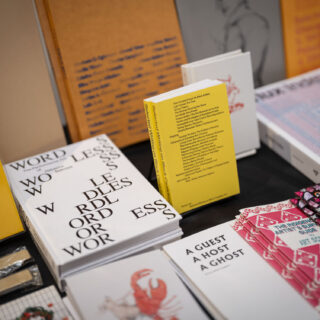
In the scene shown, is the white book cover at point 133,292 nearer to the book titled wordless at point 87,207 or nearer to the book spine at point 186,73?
the book titled wordless at point 87,207

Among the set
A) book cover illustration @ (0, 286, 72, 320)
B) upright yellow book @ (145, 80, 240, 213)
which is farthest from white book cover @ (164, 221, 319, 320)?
book cover illustration @ (0, 286, 72, 320)

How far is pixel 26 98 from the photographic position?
1143 millimetres

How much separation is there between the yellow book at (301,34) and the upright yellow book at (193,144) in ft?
1.69

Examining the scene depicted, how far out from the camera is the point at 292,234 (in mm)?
877

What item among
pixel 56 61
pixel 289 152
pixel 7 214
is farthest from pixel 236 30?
pixel 7 214

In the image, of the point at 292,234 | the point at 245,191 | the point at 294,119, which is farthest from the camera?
the point at 294,119

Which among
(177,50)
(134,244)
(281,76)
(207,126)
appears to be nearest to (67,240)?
(134,244)

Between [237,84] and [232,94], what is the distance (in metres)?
0.03

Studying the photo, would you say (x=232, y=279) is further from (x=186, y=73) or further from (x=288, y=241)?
(x=186, y=73)

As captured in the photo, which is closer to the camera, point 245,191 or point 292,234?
point 292,234

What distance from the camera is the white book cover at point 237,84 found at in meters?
1.10

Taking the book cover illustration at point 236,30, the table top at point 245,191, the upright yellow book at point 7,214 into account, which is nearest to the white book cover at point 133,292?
the table top at point 245,191

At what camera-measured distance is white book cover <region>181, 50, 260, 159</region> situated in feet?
3.61

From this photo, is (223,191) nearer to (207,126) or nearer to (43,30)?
(207,126)
